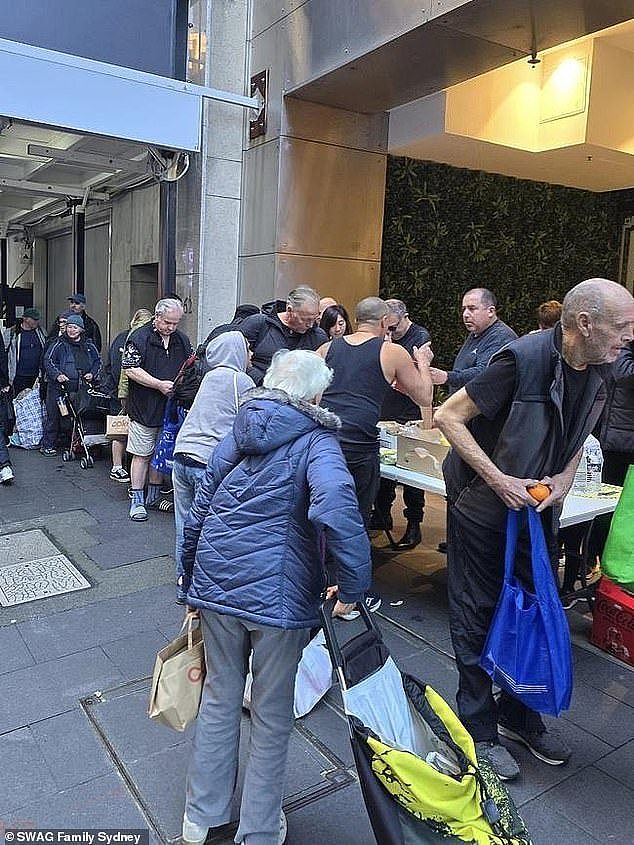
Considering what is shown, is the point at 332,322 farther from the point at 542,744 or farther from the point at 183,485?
the point at 542,744

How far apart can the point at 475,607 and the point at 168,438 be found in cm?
369

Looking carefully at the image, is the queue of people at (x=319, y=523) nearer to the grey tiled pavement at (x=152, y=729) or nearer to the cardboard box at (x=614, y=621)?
the grey tiled pavement at (x=152, y=729)

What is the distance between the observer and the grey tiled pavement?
257 cm

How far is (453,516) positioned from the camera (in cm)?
290

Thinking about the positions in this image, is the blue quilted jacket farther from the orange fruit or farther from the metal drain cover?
the metal drain cover

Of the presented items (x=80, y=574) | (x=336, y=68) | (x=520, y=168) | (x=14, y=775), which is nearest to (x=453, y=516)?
(x=14, y=775)

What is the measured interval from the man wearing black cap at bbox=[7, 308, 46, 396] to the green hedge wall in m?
4.89

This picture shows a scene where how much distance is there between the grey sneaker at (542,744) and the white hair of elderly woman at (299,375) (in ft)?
5.70

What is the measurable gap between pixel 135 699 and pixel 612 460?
3.24 metres

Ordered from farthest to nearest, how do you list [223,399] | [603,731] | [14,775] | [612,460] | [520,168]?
[520,168]
[612,460]
[223,399]
[603,731]
[14,775]

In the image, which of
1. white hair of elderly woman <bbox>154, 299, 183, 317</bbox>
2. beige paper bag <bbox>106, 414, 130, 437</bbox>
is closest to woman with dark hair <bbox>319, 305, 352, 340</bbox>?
white hair of elderly woman <bbox>154, 299, 183, 317</bbox>

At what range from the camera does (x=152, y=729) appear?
308 centimetres

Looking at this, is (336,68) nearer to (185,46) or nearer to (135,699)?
(185,46)

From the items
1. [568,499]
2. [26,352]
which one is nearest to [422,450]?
[568,499]
